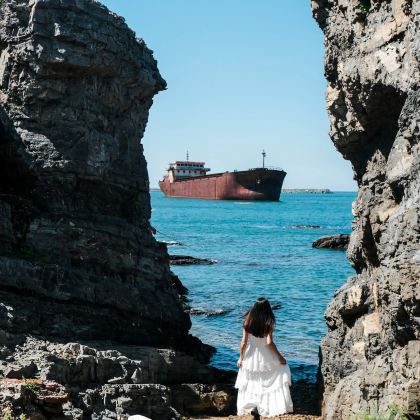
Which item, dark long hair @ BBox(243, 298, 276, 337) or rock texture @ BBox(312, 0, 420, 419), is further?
dark long hair @ BBox(243, 298, 276, 337)

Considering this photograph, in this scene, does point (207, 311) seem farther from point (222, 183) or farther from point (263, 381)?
point (222, 183)

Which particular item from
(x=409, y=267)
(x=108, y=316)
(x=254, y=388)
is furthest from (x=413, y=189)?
(x=108, y=316)

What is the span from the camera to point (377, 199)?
14.2m

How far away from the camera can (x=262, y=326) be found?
12438 mm

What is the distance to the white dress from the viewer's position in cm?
1261

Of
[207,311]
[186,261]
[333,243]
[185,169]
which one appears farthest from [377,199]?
[185,169]

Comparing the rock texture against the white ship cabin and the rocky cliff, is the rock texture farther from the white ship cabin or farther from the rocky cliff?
the white ship cabin

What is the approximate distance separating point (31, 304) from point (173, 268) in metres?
30.0

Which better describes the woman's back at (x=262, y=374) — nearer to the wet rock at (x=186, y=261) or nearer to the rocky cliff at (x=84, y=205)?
the rocky cliff at (x=84, y=205)

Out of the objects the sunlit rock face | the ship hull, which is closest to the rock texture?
the sunlit rock face

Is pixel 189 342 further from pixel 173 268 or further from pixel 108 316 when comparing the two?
pixel 173 268

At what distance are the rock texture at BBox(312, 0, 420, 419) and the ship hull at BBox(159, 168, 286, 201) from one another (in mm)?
109503

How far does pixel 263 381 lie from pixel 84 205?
7151 mm

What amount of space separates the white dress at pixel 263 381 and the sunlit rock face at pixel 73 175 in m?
4.76
